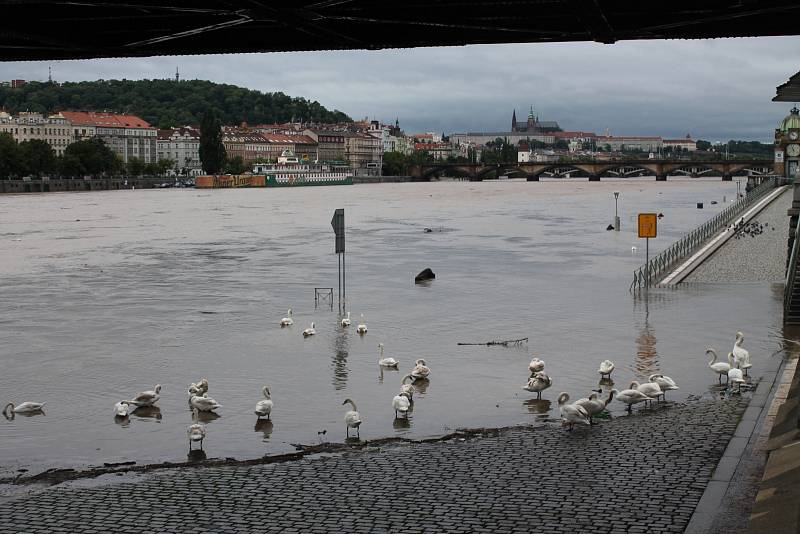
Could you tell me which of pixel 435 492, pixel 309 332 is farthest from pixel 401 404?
pixel 309 332

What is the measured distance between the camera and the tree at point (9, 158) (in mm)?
150000

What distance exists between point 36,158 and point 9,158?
5.66 meters

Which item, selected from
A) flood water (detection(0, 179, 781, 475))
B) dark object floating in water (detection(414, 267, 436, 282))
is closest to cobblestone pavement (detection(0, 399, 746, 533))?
flood water (detection(0, 179, 781, 475))

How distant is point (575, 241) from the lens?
59062 mm

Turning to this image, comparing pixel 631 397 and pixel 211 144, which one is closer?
pixel 631 397

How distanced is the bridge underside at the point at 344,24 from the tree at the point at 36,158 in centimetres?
14956

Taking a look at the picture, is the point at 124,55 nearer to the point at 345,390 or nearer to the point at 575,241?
the point at 345,390

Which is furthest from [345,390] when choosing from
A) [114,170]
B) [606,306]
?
[114,170]

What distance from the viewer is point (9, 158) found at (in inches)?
5955

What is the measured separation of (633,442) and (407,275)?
27.1 m

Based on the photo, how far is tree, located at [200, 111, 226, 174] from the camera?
18112cm

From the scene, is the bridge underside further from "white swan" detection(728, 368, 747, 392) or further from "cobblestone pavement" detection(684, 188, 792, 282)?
"cobblestone pavement" detection(684, 188, 792, 282)

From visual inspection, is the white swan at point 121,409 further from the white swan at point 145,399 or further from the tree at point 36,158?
the tree at point 36,158

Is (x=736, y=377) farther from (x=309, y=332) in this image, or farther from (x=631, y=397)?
(x=309, y=332)
